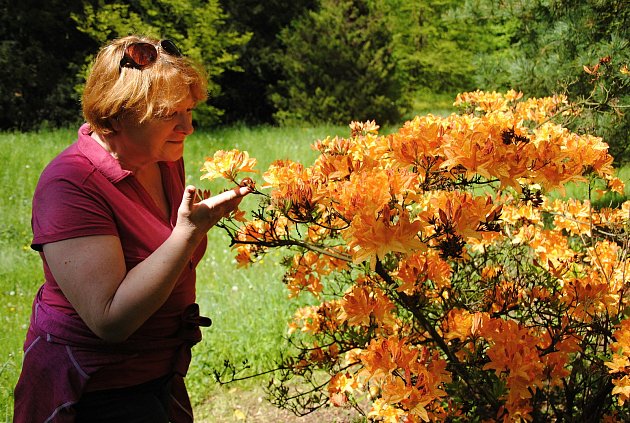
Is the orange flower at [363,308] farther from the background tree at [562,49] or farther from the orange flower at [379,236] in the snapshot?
the background tree at [562,49]

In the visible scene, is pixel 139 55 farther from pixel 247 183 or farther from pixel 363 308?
pixel 363 308

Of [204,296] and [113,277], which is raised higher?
[113,277]

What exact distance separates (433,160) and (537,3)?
4.15m

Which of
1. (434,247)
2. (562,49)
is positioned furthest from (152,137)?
(562,49)

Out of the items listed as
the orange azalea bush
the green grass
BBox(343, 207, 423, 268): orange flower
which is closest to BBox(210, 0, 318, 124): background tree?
the green grass

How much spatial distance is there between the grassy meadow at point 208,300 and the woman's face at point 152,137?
1600mm

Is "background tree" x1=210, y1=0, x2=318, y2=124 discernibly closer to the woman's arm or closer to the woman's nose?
the woman's nose

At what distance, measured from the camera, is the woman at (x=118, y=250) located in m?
1.35

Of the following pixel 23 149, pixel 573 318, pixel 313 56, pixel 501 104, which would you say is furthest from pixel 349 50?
pixel 573 318

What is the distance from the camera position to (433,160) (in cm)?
154

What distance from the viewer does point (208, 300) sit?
421cm

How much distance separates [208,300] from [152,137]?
2.79m

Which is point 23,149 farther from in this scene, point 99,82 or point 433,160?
point 433,160

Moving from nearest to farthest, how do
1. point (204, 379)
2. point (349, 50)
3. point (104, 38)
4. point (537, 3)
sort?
point (204, 379)
point (537, 3)
point (104, 38)
point (349, 50)
